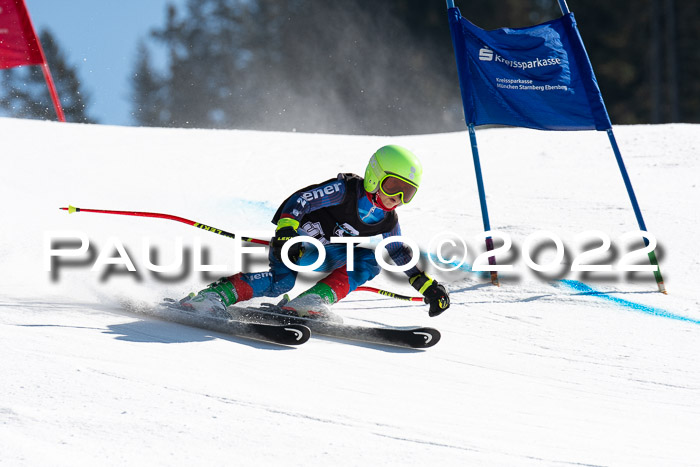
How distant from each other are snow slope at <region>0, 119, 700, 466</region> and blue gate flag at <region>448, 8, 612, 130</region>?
1205mm

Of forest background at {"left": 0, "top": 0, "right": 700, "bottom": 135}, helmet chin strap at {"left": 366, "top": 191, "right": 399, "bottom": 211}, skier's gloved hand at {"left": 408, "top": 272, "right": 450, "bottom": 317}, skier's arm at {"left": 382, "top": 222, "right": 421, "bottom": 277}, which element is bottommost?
skier's gloved hand at {"left": 408, "top": 272, "right": 450, "bottom": 317}

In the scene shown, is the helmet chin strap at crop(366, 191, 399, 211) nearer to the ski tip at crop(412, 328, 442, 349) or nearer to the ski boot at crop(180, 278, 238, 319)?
the ski tip at crop(412, 328, 442, 349)

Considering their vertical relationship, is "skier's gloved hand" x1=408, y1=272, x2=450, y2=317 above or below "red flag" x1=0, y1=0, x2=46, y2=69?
below

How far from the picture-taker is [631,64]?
81.7ft

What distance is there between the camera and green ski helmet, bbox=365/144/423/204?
4203mm

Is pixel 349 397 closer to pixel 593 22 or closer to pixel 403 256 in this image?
pixel 403 256

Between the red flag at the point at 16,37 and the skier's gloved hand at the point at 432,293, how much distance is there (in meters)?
7.02

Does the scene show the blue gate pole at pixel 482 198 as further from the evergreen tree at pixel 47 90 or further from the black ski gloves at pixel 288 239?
the evergreen tree at pixel 47 90

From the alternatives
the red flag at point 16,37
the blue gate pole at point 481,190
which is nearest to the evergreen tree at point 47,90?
the red flag at point 16,37

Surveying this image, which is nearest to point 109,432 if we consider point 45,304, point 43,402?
point 43,402

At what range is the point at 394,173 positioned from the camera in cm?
420

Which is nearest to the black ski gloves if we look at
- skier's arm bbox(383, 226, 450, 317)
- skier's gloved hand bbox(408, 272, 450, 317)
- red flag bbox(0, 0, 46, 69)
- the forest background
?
skier's arm bbox(383, 226, 450, 317)

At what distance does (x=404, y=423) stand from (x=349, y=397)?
33 cm

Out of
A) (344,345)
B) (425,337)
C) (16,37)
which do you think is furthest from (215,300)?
(16,37)
